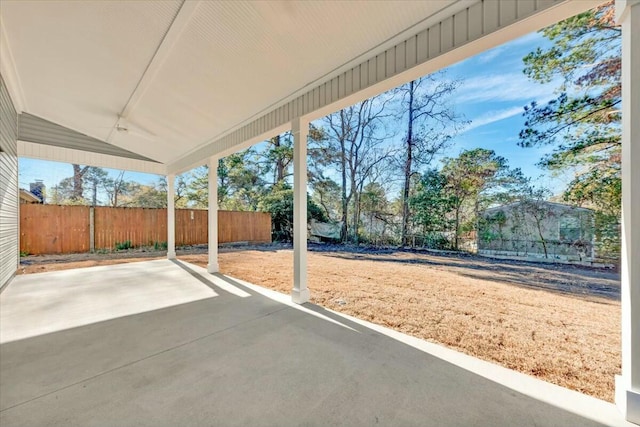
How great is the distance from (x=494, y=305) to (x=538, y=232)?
5502 millimetres

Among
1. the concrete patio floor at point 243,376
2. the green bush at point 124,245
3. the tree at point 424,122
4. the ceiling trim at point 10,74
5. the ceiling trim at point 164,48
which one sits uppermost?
the tree at point 424,122

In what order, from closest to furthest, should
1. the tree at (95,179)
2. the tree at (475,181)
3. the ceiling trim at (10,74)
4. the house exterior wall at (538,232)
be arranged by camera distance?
the ceiling trim at (10,74), the house exterior wall at (538,232), the tree at (475,181), the tree at (95,179)

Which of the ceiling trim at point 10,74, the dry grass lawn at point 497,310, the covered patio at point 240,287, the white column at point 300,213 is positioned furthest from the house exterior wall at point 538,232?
the ceiling trim at point 10,74

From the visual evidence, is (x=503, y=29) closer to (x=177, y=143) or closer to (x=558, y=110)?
(x=177, y=143)

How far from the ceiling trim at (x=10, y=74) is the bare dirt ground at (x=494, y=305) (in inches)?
129

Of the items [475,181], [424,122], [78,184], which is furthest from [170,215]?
[78,184]

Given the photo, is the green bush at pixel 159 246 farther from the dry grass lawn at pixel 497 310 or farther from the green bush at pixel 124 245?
the dry grass lawn at pixel 497 310

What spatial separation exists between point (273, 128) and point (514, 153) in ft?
25.7

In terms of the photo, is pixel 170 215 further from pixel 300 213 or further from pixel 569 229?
pixel 569 229

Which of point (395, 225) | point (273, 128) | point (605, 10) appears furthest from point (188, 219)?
point (605, 10)

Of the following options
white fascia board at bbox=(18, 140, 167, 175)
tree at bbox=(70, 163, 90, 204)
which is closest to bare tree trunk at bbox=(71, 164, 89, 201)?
tree at bbox=(70, 163, 90, 204)

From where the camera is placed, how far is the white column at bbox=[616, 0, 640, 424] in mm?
1405

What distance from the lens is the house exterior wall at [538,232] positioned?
6.36 meters

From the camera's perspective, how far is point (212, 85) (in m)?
3.22
